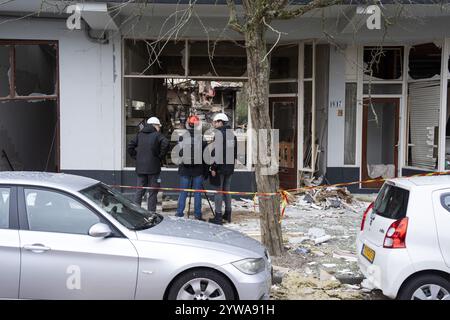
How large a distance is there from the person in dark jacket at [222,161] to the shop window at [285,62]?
3.88 metres

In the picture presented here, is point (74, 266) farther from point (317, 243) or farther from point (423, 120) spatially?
point (423, 120)

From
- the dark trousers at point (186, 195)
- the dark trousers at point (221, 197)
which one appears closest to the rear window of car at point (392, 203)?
the dark trousers at point (221, 197)

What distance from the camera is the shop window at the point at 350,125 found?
1281cm

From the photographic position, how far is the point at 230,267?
484 centimetres

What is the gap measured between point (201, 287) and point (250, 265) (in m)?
0.52

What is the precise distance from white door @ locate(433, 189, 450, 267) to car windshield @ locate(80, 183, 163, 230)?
113 inches

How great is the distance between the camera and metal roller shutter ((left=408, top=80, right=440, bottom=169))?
1238 centimetres

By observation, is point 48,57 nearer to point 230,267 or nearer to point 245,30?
point 245,30

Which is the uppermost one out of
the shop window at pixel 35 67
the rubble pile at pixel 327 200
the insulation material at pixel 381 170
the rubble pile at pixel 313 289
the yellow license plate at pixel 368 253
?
the shop window at pixel 35 67

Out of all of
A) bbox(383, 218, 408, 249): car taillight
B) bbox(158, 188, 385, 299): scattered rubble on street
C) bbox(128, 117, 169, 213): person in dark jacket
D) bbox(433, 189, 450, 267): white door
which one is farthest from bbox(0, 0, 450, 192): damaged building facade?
bbox(383, 218, 408, 249): car taillight

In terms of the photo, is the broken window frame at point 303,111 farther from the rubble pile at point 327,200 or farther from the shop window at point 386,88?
the shop window at point 386,88

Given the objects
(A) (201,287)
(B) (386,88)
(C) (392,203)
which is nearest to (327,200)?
(B) (386,88)
